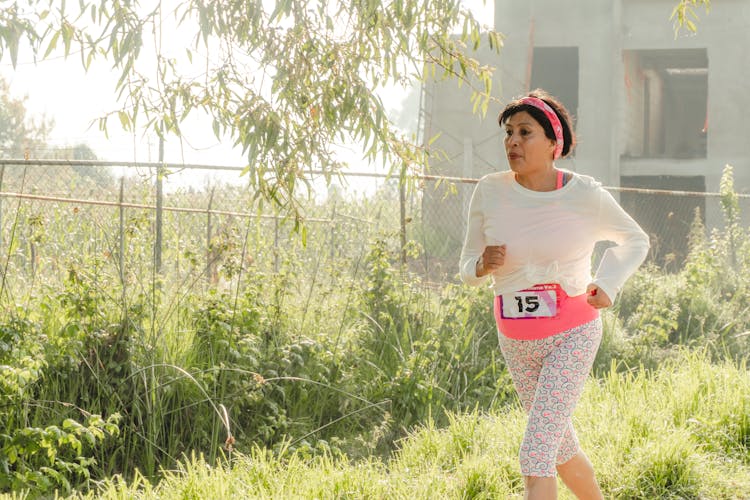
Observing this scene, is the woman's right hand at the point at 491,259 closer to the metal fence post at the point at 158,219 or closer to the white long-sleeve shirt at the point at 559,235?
the white long-sleeve shirt at the point at 559,235

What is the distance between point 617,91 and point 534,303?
18.2 meters

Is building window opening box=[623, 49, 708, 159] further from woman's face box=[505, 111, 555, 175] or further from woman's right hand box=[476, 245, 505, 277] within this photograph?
woman's right hand box=[476, 245, 505, 277]

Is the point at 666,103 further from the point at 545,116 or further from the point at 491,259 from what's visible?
the point at 491,259

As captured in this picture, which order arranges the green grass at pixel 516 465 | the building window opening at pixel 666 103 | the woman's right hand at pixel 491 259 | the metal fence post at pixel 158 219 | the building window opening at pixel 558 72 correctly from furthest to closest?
the building window opening at pixel 558 72 < the building window opening at pixel 666 103 < the metal fence post at pixel 158 219 < the green grass at pixel 516 465 < the woman's right hand at pixel 491 259

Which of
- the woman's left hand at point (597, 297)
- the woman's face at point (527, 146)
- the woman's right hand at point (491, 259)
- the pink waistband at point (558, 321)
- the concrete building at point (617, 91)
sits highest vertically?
the concrete building at point (617, 91)

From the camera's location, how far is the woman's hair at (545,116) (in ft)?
12.2

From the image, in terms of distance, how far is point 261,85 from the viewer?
14.6 ft

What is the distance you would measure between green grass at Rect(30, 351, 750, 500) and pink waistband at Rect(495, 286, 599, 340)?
121 centimetres

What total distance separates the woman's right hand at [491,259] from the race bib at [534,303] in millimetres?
156

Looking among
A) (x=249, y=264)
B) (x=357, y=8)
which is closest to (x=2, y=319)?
(x=249, y=264)

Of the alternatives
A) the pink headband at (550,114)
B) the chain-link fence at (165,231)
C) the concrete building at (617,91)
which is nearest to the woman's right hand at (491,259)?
the pink headband at (550,114)

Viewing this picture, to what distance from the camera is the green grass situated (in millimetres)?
4566

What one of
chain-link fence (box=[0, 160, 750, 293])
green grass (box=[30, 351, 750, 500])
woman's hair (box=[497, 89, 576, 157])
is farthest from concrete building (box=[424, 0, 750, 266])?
woman's hair (box=[497, 89, 576, 157])

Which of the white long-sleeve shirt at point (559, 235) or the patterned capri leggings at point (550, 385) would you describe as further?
the white long-sleeve shirt at point (559, 235)
